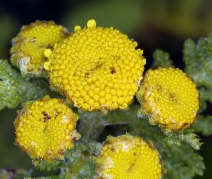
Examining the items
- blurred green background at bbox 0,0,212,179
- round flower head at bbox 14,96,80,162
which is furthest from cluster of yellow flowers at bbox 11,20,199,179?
blurred green background at bbox 0,0,212,179

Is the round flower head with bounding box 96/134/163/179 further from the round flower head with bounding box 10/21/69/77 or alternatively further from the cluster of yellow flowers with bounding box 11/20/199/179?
the round flower head with bounding box 10/21/69/77

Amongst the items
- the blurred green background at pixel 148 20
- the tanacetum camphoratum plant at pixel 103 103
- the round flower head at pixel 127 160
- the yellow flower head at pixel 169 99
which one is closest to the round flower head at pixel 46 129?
the tanacetum camphoratum plant at pixel 103 103

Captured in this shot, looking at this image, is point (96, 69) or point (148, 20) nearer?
point (96, 69)

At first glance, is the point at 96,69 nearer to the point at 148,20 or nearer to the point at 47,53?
the point at 47,53

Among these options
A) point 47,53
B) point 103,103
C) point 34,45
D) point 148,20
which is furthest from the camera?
point 148,20

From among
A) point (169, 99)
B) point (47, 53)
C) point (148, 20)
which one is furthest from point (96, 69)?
point (148, 20)

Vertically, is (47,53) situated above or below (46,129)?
above

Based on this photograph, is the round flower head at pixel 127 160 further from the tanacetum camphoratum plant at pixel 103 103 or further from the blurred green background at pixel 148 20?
the blurred green background at pixel 148 20

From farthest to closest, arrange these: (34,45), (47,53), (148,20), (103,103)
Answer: (148,20) → (34,45) → (47,53) → (103,103)
